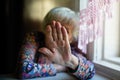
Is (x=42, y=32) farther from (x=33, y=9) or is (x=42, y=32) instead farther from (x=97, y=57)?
(x=97, y=57)

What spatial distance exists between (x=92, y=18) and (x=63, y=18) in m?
0.13

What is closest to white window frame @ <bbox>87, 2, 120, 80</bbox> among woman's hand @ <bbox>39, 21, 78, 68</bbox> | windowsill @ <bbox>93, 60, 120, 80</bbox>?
windowsill @ <bbox>93, 60, 120, 80</bbox>

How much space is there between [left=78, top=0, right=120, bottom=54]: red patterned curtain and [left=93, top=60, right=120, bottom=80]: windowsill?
11 cm

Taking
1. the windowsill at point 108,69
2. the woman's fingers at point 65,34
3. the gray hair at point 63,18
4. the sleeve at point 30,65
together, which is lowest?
the windowsill at point 108,69

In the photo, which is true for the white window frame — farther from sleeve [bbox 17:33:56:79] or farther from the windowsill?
sleeve [bbox 17:33:56:79]

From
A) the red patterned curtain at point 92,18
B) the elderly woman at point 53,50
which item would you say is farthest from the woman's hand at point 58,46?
the red patterned curtain at point 92,18

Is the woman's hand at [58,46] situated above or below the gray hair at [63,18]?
below

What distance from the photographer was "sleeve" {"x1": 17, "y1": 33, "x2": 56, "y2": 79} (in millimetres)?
740

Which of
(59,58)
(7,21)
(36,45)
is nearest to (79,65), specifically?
(59,58)

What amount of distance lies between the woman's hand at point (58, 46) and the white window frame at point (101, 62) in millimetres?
163

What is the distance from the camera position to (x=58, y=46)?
749 millimetres

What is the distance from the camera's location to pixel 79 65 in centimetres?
78

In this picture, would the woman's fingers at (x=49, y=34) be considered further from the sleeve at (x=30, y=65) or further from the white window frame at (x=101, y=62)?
the white window frame at (x=101, y=62)

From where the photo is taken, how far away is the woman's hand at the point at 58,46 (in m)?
0.73
